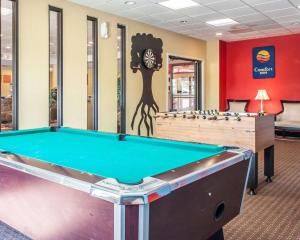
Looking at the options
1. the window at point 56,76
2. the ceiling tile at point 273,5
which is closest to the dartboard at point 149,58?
the window at point 56,76

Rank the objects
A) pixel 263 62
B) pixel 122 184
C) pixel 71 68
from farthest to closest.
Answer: pixel 263 62
pixel 71 68
pixel 122 184

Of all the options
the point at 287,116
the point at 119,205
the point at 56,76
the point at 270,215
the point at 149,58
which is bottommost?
the point at 270,215

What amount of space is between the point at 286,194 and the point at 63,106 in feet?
12.0

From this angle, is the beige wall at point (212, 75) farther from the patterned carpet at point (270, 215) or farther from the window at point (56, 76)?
the window at point (56, 76)

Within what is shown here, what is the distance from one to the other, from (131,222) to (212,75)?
8265 millimetres

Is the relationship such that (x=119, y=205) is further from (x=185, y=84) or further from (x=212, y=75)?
(x=185, y=84)

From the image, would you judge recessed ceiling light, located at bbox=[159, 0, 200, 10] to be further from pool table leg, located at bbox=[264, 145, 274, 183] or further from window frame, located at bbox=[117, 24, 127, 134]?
pool table leg, located at bbox=[264, 145, 274, 183]

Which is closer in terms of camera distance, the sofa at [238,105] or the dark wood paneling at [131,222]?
the dark wood paneling at [131,222]

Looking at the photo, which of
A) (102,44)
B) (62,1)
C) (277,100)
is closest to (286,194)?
(102,44)

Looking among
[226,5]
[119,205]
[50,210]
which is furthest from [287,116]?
[119,205]

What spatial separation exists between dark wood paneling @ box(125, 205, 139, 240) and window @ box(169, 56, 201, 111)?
7.96 m

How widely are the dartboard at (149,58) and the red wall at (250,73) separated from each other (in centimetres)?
289

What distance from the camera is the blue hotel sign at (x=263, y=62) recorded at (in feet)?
28.3

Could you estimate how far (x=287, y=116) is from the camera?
327 inches
